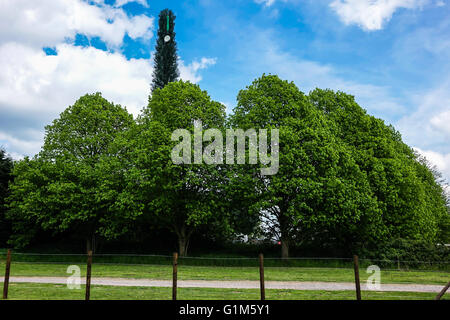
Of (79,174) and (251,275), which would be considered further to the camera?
(79,174)

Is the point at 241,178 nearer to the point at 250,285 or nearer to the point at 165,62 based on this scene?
the point at 250,285

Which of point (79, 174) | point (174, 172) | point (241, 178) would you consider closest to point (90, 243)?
point (79, 174)

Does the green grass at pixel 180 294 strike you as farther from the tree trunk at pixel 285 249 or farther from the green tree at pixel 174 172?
the tree trunk at pixel 285 249

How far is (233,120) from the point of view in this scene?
31.7 m

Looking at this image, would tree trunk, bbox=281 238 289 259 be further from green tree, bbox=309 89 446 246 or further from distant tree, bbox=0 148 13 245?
distant tree, bbox=0 148 13 245

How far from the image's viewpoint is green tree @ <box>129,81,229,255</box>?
94.4ft

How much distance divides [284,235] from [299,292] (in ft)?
57.1

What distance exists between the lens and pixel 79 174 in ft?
109

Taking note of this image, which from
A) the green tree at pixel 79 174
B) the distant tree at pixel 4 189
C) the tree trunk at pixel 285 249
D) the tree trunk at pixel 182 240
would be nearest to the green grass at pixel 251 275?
the green tree at pixel 79 174

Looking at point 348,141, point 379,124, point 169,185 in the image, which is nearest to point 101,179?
point 169,185

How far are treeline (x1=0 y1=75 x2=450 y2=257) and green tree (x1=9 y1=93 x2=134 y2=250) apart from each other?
119 mm
